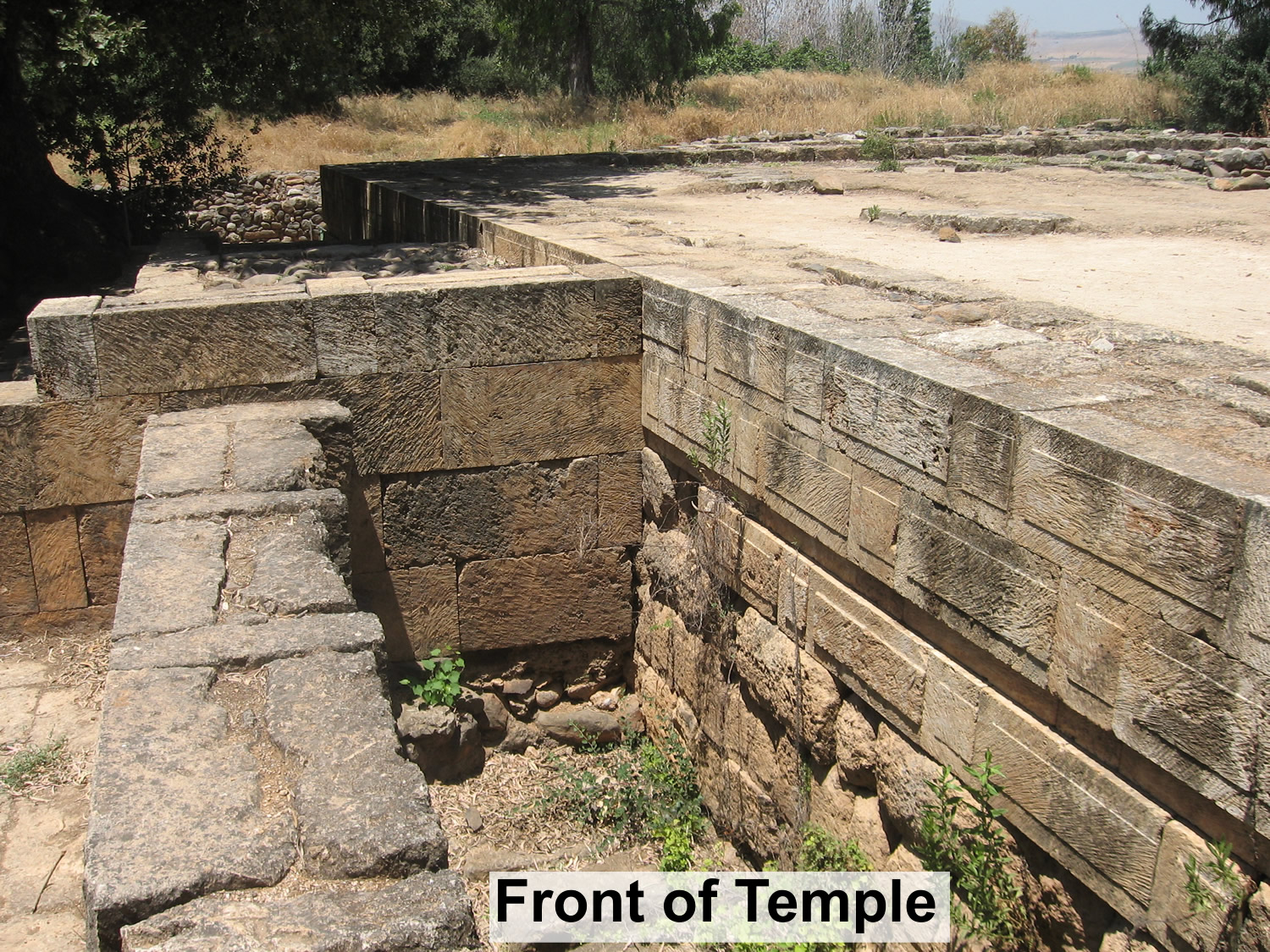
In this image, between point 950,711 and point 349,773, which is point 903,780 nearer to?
point 950,711

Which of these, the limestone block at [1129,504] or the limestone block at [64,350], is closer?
the limestone block at [1129,504]

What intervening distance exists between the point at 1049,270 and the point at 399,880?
15.3ft

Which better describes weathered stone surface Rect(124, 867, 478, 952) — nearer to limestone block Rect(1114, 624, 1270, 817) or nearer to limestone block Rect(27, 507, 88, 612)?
limestone block Rect(1114, 624, 1270, 817)

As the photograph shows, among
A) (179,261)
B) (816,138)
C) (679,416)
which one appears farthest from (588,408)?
(816,138)

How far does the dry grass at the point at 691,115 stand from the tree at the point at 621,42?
91 cm

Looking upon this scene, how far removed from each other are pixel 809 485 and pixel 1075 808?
1.56 meters

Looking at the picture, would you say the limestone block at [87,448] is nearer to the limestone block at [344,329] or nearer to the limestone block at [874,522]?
the limestone block at [344,329]

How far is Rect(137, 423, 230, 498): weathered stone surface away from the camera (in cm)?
374

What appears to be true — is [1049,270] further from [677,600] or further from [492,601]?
[492,601]

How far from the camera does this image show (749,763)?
4719 millimetres

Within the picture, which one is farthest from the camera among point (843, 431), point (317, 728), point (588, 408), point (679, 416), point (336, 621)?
point (588, 408)

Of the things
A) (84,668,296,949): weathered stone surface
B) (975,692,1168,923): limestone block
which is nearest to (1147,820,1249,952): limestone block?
(975,692,1168,923): limestone block

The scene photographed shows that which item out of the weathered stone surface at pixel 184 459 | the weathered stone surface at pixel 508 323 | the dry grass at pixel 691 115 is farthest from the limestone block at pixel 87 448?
the dry grass at pixel 691 115

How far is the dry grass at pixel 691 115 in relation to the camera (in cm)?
1516
